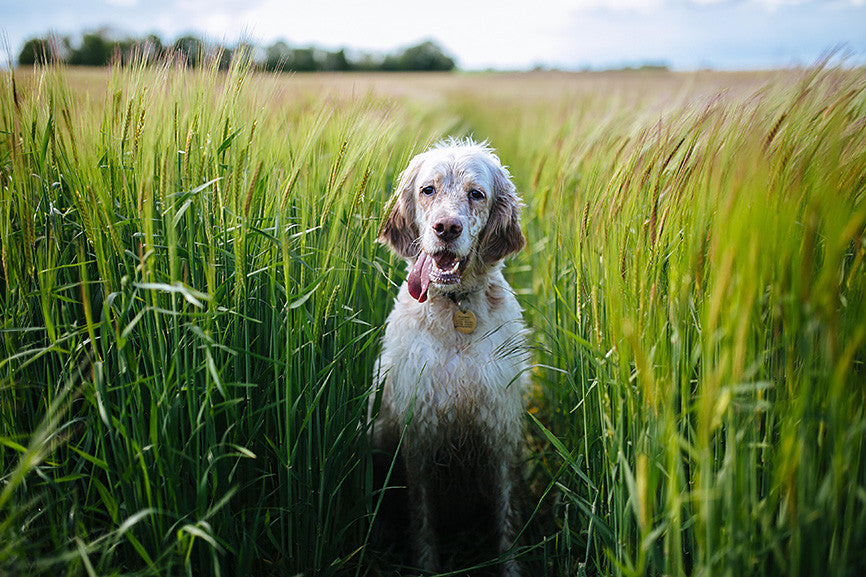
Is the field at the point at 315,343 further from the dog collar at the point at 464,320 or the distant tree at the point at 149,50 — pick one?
the dog collar at the point at 464,320

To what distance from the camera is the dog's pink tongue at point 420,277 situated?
2400 mm

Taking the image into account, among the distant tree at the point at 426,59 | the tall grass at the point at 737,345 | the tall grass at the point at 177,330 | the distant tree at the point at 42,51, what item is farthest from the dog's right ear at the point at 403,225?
the distant tree at the point at 426,59

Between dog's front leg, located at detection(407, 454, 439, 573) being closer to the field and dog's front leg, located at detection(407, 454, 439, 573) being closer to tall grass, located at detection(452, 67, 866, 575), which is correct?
the field

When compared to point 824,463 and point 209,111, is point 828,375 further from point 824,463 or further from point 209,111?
point 209,111

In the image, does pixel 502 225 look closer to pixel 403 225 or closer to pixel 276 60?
pixel 403 225

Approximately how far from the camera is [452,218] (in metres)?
2.33

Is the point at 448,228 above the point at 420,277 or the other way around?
above

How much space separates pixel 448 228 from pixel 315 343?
842 mm

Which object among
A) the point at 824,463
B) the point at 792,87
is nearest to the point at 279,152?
the point at 792,87

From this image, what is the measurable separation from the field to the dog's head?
0.33 m

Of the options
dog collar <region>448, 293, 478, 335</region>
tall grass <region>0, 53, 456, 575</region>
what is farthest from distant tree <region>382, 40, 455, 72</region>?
tall grass <region>0, 53, 456, 575</region>

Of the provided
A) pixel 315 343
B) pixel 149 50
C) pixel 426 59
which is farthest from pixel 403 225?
pixel 426 59

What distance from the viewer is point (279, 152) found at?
221cm

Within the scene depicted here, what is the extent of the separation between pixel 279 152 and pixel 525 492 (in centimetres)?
194
